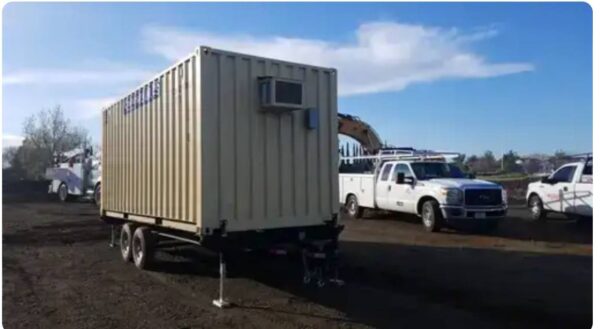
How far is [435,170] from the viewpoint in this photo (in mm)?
15938

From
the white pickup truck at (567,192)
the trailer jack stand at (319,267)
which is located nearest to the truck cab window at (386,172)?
the white pickup truck at (567,192)

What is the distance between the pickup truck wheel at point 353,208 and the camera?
1894 cm

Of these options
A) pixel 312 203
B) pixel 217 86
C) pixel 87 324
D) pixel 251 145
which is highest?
pixel 217 86

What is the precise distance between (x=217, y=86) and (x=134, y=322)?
3.17m

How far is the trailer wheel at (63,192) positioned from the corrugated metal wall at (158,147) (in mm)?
22598

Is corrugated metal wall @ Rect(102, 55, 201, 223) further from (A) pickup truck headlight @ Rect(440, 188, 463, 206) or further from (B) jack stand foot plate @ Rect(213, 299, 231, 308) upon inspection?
(A) pickup truck headlight @ Rect(440, 188, 463, 206)

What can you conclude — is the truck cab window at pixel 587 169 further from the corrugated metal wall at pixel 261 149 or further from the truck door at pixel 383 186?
the corrugated metal wall at pixel 261 149

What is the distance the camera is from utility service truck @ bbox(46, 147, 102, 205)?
96.4ft

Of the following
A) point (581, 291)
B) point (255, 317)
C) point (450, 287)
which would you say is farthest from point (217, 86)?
point (581, 291)

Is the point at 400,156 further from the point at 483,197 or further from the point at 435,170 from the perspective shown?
the point at 483,197

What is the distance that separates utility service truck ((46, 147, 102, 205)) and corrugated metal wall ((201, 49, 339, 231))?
2188cm

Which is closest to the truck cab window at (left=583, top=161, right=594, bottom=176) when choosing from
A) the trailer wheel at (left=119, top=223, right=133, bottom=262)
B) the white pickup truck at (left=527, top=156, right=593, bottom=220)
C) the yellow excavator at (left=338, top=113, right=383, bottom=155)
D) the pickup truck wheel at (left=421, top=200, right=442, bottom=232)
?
the white pickup truck at (left=527, top=156, right=593, bottom=220)

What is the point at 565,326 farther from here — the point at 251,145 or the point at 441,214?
the point at 441,214

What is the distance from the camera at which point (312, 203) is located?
844 cm
